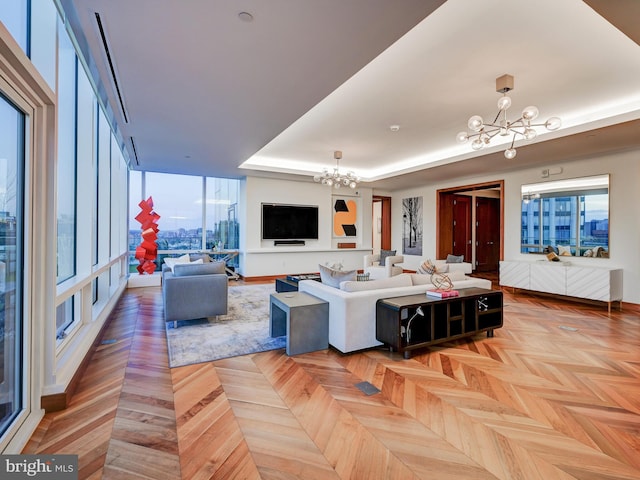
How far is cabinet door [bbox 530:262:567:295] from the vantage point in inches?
211

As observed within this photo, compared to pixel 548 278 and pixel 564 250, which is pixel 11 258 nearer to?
pixel 548 278

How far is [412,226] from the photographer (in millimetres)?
9031

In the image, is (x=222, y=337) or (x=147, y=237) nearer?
(x=222, y=337)

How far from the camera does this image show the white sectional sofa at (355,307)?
9.76ft

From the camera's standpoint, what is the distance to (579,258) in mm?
5551

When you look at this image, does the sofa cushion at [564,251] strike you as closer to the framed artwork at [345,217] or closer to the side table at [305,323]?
the framed artwork at [345,217]

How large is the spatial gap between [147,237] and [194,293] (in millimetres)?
3751

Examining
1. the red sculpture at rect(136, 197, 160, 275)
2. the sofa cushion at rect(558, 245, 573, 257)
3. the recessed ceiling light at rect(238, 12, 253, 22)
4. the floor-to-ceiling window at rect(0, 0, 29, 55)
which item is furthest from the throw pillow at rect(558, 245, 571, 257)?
the red sculpture at rect(136, 197, 160, 275)

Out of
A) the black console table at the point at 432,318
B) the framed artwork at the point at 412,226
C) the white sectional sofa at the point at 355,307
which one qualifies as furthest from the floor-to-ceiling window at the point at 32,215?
the framed artwork at the point at 412,226

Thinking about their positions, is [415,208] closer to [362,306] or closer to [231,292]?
[231,292]

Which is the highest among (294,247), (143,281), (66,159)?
(66,159)

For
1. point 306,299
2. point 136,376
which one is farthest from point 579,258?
point 136,376

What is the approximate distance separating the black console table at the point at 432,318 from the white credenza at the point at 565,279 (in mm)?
2617

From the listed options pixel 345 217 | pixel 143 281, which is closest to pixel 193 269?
pixel 143 281
